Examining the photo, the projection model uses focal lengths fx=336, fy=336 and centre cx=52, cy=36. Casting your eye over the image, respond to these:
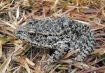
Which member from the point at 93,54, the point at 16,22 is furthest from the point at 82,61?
the point at 16,22

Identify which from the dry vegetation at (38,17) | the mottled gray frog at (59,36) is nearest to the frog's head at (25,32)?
the mottled gray frog at (59,36)

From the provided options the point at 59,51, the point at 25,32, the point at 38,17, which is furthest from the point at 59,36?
the point at 38,17

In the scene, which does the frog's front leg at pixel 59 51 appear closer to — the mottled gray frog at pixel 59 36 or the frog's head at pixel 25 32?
the mottled gray frog at pixel 59 36

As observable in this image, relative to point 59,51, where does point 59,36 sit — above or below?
above

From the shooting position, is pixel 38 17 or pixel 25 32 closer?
pixel 25 32

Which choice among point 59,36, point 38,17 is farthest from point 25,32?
point 38,17

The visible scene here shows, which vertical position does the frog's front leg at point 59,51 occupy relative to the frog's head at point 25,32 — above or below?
below

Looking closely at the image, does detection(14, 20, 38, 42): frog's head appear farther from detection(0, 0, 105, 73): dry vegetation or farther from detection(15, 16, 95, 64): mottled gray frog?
detection(0, 0, 105, 73): dry vegetation

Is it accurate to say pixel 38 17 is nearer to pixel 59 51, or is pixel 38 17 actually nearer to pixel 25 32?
pixel 25 32
